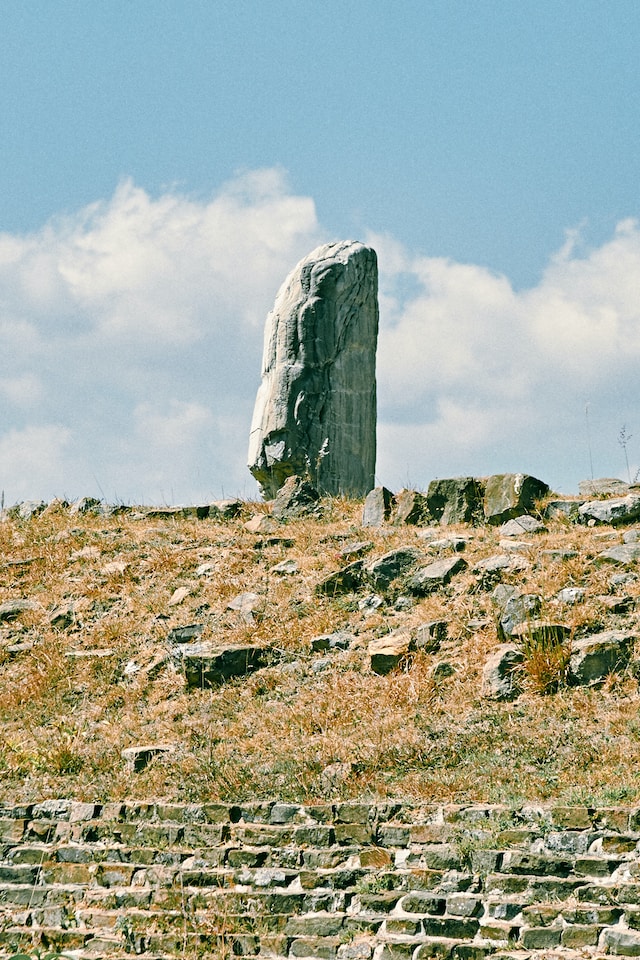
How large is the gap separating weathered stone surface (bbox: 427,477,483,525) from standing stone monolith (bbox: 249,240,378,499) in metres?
1.98

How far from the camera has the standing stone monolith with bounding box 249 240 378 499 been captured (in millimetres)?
12859

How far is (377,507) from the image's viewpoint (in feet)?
37.2

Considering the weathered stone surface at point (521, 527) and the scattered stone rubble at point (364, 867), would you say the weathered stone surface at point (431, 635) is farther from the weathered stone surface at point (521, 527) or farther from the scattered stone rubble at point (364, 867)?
the weathered stone surface at point (521, 527)

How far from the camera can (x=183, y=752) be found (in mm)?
8047

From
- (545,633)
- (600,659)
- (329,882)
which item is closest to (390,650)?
(545,633)

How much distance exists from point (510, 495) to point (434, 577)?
1.51 m

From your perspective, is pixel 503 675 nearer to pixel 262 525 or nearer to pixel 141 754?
pixel 141 754

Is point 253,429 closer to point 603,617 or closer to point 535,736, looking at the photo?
point 603,617

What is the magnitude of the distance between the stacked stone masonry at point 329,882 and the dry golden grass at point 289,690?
0.36 metres

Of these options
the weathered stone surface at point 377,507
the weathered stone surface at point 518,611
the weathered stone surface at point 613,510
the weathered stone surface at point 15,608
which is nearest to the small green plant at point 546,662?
the weathered stone surface at point 518,611

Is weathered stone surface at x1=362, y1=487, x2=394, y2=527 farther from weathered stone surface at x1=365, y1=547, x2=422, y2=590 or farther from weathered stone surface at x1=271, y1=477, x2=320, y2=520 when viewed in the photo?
weathered stone surface at x1=365, y1=547, x2=422, y2=590

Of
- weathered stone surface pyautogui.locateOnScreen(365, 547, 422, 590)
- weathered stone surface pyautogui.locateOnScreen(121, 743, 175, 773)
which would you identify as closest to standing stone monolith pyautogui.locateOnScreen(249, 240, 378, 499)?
weathered stone surface pyautogui.locateOnScreen(365, 547, 422, 590)

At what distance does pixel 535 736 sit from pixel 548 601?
173 cm

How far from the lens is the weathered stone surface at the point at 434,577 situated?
9.55 metres
